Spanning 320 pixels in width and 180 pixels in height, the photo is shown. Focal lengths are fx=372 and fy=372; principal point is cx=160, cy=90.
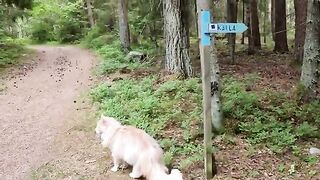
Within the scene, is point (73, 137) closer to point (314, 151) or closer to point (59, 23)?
point (314, 151)

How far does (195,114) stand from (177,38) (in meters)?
3.87

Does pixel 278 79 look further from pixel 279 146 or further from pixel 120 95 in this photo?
pixel 279 146

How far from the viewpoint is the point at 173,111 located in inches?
311

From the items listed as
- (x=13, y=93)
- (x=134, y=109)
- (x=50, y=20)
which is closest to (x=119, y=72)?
(x=13, y=93)

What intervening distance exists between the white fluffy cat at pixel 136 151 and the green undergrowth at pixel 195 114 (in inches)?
20.8

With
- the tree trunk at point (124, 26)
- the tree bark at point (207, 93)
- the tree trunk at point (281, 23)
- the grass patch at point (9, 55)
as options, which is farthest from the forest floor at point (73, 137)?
the tree trunk at point (124, 26)

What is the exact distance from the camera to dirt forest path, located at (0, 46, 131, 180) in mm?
6316

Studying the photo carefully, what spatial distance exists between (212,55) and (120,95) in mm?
4448

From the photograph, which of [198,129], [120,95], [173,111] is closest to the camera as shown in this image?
[198,129]

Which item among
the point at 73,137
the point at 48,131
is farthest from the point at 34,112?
the point at 73,137

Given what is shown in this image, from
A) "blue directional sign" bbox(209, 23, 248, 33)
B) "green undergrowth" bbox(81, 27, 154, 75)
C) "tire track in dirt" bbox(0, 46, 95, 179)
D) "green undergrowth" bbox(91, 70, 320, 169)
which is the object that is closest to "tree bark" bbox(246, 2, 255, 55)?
"green undergrowth" bbox(81, 27, 154, 75)

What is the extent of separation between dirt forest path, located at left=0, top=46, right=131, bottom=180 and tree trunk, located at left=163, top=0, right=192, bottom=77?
2879 mm

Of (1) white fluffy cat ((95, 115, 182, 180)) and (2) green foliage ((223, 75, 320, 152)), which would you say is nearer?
(1) white fluffy cat ((95, 115, 182, 180))

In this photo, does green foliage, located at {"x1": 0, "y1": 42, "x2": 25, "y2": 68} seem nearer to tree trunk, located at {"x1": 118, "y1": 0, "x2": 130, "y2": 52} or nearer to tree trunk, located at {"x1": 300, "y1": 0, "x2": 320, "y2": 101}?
tree trunk, located at {"x1": 118, "y1": 0, "x2": 130, "y2": 52}
